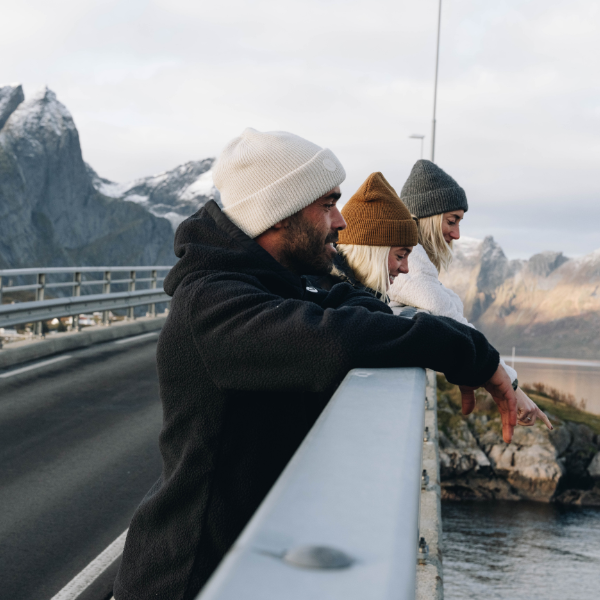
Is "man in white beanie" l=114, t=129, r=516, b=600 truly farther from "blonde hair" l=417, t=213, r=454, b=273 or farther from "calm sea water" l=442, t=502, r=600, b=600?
"calm sea water" l=442, t=502, r=600, b=600

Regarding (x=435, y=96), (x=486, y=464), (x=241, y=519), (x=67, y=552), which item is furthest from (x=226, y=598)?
(x=486, y=464)

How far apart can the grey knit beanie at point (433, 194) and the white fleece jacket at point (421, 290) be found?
60 centimetres

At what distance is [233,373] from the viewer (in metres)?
1.54

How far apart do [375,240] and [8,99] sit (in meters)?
203

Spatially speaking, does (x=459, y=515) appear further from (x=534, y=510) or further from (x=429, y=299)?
(x=429, y=299)

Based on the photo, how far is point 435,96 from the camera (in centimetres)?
2831

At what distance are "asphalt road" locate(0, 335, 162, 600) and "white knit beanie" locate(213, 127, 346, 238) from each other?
349cm

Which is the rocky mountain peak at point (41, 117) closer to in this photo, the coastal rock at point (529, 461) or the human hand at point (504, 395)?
the coastal rock at point (529, 461)

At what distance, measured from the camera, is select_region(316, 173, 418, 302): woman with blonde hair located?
393 cm

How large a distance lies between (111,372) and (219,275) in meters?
10.0

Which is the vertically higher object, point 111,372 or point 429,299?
point 429,299

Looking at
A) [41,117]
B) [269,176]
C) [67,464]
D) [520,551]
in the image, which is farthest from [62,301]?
[41,117]

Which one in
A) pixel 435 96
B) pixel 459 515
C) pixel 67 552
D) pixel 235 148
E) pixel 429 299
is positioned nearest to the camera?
pixel 235 148

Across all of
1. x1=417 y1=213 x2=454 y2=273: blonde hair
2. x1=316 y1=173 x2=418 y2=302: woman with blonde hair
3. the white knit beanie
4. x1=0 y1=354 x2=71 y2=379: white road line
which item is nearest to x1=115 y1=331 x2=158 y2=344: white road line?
x1=0 y1=354 x2=71 y2=379: white road line
